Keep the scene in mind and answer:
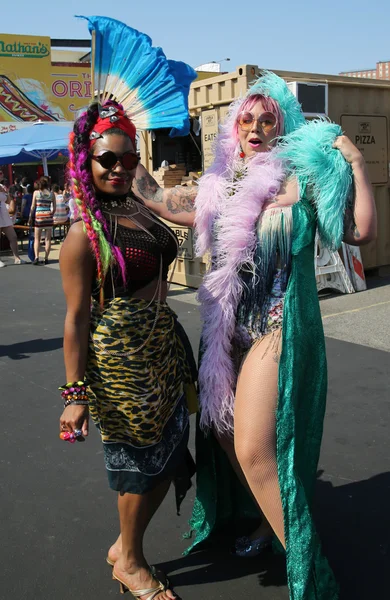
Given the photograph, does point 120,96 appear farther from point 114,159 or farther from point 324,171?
point 324,171

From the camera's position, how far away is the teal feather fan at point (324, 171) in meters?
2.16

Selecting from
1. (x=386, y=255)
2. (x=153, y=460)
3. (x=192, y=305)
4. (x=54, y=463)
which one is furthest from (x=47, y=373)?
(x=386, y=255)

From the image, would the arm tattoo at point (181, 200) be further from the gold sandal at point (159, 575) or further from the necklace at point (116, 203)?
the gold sandal at point (159, 575)

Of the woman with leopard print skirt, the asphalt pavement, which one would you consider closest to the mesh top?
the woman with leopard print skirt

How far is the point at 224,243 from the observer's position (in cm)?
229

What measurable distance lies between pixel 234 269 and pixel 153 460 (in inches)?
30.5


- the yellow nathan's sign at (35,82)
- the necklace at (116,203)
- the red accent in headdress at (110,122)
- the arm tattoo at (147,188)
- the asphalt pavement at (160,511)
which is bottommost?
the asphalt pavement at (160,511)

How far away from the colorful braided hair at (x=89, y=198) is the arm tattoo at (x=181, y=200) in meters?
0.51

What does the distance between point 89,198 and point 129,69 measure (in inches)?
26.8

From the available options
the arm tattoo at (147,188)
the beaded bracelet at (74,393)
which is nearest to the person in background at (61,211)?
the arm tattoo at (147,188)

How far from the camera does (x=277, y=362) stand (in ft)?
7.18

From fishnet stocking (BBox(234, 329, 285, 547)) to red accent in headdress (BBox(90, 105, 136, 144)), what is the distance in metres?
0.94

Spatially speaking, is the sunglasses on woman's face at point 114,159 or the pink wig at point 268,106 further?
the pink wig at point 268,106

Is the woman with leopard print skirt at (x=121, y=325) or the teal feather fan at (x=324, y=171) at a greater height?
the teal feather fan at (x=324, y=171)
